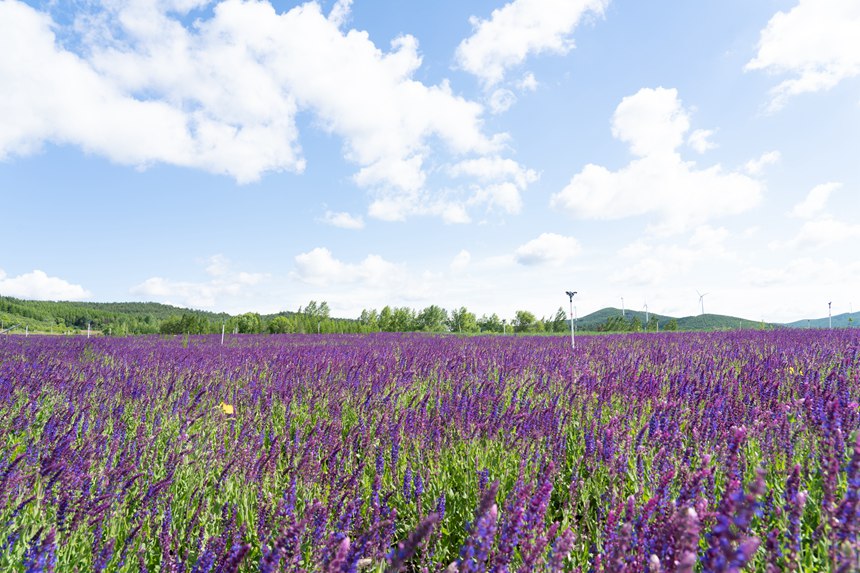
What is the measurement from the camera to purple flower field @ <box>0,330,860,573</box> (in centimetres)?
125

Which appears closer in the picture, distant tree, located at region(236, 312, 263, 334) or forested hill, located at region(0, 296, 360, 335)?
forested hill, located at region(0, 296, 360, 335)

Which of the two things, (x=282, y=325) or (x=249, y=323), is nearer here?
(x=282, y=325)

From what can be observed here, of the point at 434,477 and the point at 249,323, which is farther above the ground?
the point at 249,323

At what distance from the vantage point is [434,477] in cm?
282

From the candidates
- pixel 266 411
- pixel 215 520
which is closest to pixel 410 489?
pixel 215 520

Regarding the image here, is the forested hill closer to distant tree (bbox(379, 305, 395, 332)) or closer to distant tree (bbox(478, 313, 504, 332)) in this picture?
distant tree (bbox(379, 305, 395, 332))

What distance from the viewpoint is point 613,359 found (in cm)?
760

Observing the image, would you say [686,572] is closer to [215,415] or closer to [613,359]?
[215,415]

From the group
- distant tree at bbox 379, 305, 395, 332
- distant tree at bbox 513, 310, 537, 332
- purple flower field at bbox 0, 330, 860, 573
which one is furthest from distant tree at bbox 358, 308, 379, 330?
purple flower field at bbox 0, 330, 860, 573

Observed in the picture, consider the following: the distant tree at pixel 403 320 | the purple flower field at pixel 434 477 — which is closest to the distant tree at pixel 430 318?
the distant tree at pixel 403 320

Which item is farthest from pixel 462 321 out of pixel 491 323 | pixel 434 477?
pixel 434 477

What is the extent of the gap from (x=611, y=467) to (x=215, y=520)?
6.75ft

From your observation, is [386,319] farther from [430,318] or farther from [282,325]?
[282,325]

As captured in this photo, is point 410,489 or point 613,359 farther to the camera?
point 613,359
